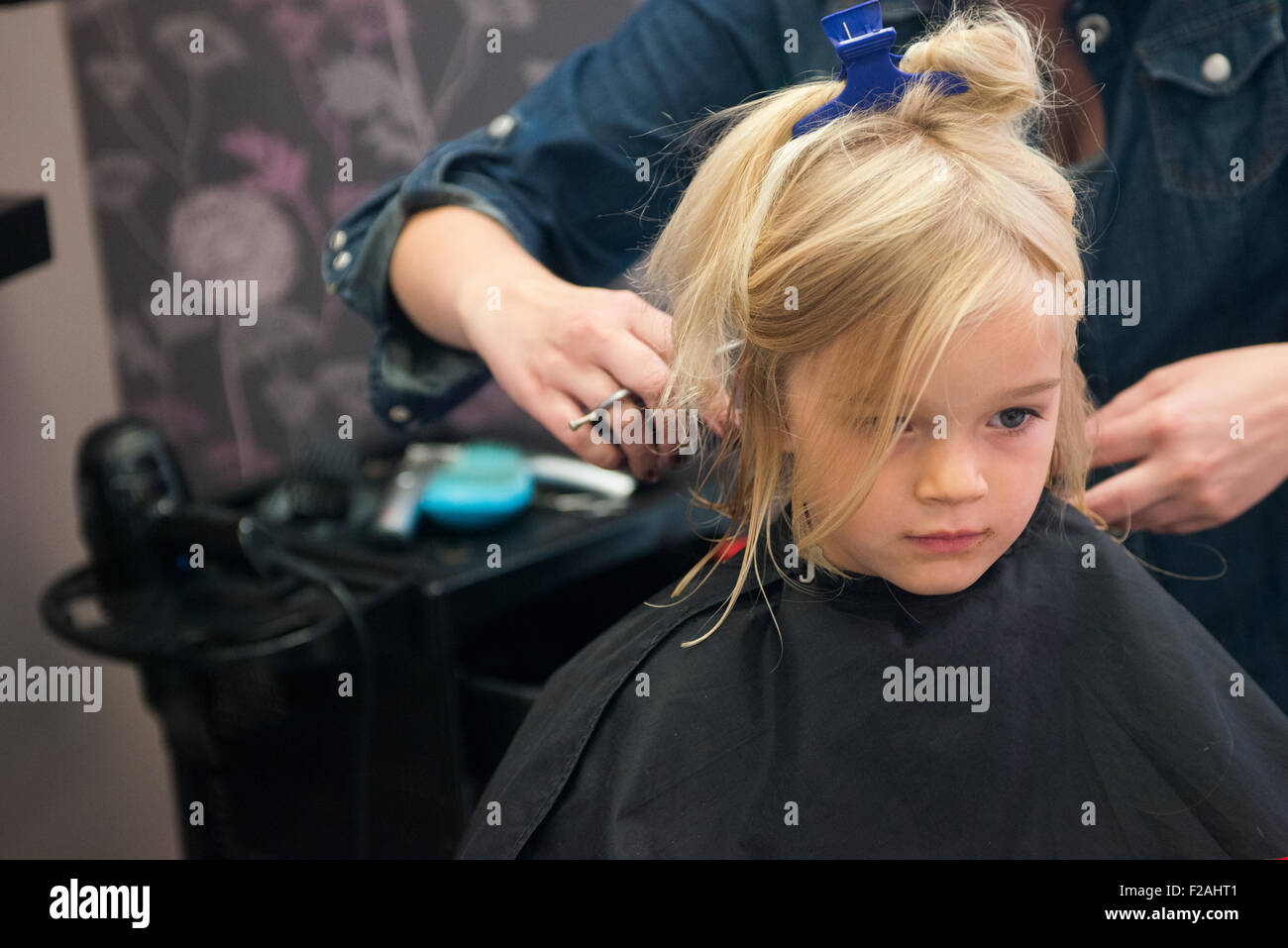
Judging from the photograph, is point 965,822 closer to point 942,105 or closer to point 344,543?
point 942,105

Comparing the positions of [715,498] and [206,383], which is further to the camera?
[206,383]

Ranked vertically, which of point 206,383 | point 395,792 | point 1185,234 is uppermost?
point 1185,234

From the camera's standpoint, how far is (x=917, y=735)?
2.32 ft

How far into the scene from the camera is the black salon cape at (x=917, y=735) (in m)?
0.68

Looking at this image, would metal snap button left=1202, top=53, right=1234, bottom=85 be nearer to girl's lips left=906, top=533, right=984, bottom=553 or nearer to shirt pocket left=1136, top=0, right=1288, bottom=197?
shirt pocket left=1136, top=0, right=1288, bottom=197

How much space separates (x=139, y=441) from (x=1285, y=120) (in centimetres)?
114

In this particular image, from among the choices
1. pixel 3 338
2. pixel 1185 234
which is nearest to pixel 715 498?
pixel 1185 234

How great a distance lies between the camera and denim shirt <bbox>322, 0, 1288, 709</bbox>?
0.74 m

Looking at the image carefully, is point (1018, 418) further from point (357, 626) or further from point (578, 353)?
point (357, 626)

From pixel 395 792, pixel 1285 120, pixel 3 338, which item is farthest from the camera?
pixel 3 338

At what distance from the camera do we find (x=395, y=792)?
3.59ft

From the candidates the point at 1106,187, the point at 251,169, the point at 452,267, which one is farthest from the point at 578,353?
the point at 251,169

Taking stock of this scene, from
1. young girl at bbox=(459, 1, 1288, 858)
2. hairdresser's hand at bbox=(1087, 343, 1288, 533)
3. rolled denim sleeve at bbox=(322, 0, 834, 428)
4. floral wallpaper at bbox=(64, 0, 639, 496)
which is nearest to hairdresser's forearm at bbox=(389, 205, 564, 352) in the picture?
rolled denim sleeve at bbox=(322, 0, 834, 428)
